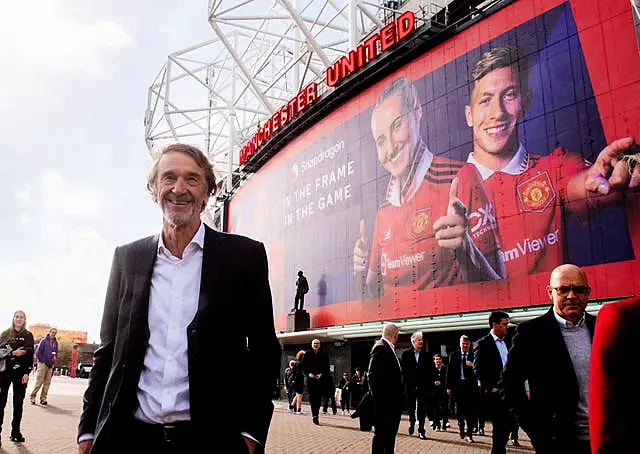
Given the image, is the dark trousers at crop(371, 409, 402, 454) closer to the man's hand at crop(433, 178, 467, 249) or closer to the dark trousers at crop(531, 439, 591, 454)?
the dark trousers at crop(531, 439, 591, 454)

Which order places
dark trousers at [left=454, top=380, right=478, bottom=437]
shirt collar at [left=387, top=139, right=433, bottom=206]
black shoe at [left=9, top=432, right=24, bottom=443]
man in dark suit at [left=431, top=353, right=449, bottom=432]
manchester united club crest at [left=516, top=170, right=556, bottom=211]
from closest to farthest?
black shoe at [left=9, top=432, right=24, bottom=443], dark trousers at [left=454, top=380, right=478, bottom=437], man in dark suit at [left=431, top=353, right=449, bottom=432], manchester united club crest at [left=516, top=170, right=556, bottom=211], shirt collar at [left=387, top=139, right=433, bottom=206]

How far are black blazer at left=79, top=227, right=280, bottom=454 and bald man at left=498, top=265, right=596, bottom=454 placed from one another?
186 cm

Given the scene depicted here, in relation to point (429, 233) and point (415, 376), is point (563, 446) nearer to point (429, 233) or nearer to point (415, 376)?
point (415, 376)

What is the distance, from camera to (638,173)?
529 inches

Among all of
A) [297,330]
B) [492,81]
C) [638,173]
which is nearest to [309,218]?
[297,330]

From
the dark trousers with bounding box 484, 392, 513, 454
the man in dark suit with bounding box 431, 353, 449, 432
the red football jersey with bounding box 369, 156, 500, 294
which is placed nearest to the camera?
the dark trousers with bounding box 484, 392, 513, 454

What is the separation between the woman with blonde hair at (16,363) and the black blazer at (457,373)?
768 cm

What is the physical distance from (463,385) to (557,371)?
28.2 ft

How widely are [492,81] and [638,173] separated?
5.41 meters

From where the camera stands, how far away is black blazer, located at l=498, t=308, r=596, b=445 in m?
3.33

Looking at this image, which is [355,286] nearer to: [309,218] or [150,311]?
[309,218]

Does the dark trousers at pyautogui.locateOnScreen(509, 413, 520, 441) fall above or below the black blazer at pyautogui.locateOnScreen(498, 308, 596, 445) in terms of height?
below

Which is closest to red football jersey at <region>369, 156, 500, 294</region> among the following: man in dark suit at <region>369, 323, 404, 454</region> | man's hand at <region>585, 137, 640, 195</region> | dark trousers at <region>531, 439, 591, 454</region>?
man's hand at <region>585, 137, 640, 195</region>

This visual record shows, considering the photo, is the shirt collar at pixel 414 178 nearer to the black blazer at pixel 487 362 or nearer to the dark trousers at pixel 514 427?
the dark trousers at pixel 514 427
